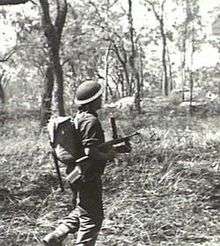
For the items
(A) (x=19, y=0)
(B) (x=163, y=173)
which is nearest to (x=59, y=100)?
(A) (x=19, y=0)

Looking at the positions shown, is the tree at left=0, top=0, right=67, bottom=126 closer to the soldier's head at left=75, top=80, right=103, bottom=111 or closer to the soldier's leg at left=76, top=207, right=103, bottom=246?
the soldier's head at left=75, top=80, right=103, bottom=111

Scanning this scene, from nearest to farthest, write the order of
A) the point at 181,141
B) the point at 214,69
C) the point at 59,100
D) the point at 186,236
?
the point at 186,236, the point at 181,141, the point at 59,100, the point at 214,69

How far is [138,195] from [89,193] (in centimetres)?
277

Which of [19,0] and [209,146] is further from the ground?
[19,0]

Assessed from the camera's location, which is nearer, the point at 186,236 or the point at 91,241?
the point at 91,241

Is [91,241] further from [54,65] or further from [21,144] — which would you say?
[54,65]

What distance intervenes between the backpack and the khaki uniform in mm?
83

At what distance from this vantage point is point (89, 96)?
4.42 metres


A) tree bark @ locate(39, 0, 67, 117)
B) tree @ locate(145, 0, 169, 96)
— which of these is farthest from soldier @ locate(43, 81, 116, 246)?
tree @ locate(145, 0, 169, 96)

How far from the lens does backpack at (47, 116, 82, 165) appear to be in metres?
4.27

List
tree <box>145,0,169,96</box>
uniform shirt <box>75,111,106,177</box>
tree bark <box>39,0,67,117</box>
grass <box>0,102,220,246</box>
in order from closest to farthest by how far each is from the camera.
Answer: uniform shirt <box>75,111,106,177</box>
grass <box>0,102,220,246</box>
tree bark <box>39,0,67,117</box>
tree <box>145,0,169,96</box>

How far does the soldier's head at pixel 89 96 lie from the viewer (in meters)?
4.40

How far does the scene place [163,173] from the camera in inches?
319

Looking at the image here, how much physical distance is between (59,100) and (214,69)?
69.2 ft
